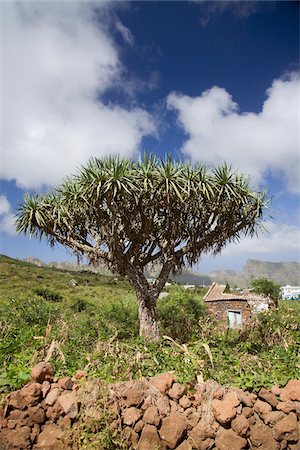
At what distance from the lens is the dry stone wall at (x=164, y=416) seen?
3.72m

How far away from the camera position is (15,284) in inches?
1363

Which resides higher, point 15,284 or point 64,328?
point 15,284

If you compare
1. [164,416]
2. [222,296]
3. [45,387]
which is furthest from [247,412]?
[222,296]

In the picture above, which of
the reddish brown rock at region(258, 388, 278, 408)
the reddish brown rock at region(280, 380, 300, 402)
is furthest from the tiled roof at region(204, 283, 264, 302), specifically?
the reddish brown rock at region(258, 388, 278, 408)

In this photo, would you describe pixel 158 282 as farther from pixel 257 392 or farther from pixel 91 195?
pixel 257 392

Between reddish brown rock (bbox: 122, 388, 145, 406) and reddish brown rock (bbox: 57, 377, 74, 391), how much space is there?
71cm

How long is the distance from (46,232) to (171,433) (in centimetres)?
814

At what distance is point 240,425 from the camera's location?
3.77 m

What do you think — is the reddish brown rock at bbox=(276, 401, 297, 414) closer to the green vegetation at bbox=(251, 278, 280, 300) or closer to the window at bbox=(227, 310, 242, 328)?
the window at bbox=(227, 310, 242, 328)

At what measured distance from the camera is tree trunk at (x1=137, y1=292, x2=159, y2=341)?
9.61m

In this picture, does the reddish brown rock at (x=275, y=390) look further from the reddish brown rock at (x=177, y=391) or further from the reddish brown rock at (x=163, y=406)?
the reddish brown rock at (x=163, y=406)

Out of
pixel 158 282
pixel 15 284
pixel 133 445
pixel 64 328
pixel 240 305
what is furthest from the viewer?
pixel 15 284

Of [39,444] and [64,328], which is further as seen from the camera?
[64,328]

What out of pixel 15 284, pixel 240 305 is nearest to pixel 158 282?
pixel 240 305
